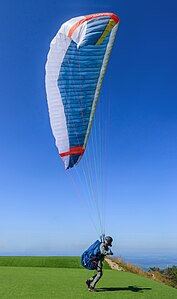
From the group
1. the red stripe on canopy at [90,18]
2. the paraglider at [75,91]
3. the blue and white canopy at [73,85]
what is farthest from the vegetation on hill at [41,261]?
the red stripe on canopy at [90,18]

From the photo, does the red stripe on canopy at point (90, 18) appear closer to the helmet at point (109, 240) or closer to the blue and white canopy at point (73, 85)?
the blue and white canopy at point (73, 85)

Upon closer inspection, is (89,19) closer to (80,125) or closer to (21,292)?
(80,125)

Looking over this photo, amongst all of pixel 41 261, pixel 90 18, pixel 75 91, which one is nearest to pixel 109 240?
pixel 75 91

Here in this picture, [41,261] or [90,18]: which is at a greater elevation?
[90,18]

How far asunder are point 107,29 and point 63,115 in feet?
8.10

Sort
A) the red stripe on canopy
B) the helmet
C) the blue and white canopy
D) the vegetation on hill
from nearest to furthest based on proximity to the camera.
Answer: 1. the red stripe on canopy
2. the helmet
3. the blue and white canopy
4. the vegetation on hill

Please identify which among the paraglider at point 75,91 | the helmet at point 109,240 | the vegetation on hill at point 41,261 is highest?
the paraglider at point 75,91

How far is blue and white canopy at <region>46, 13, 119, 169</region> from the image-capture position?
8203 millimetres

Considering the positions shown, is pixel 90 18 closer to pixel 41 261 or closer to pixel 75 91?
pixel 75 91

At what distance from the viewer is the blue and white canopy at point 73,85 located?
8.20 metres

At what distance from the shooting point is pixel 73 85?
27.6 feet

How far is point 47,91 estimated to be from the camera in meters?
8.58

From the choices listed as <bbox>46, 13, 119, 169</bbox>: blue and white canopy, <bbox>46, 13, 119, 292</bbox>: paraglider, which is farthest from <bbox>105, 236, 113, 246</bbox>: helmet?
<bbox>46, 13, 119, 169</bbox>: blue and white canopy

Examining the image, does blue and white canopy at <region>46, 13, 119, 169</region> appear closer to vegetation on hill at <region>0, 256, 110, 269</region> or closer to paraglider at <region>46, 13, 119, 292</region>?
paraglider at <region>46, 13, 119, 292</region>
